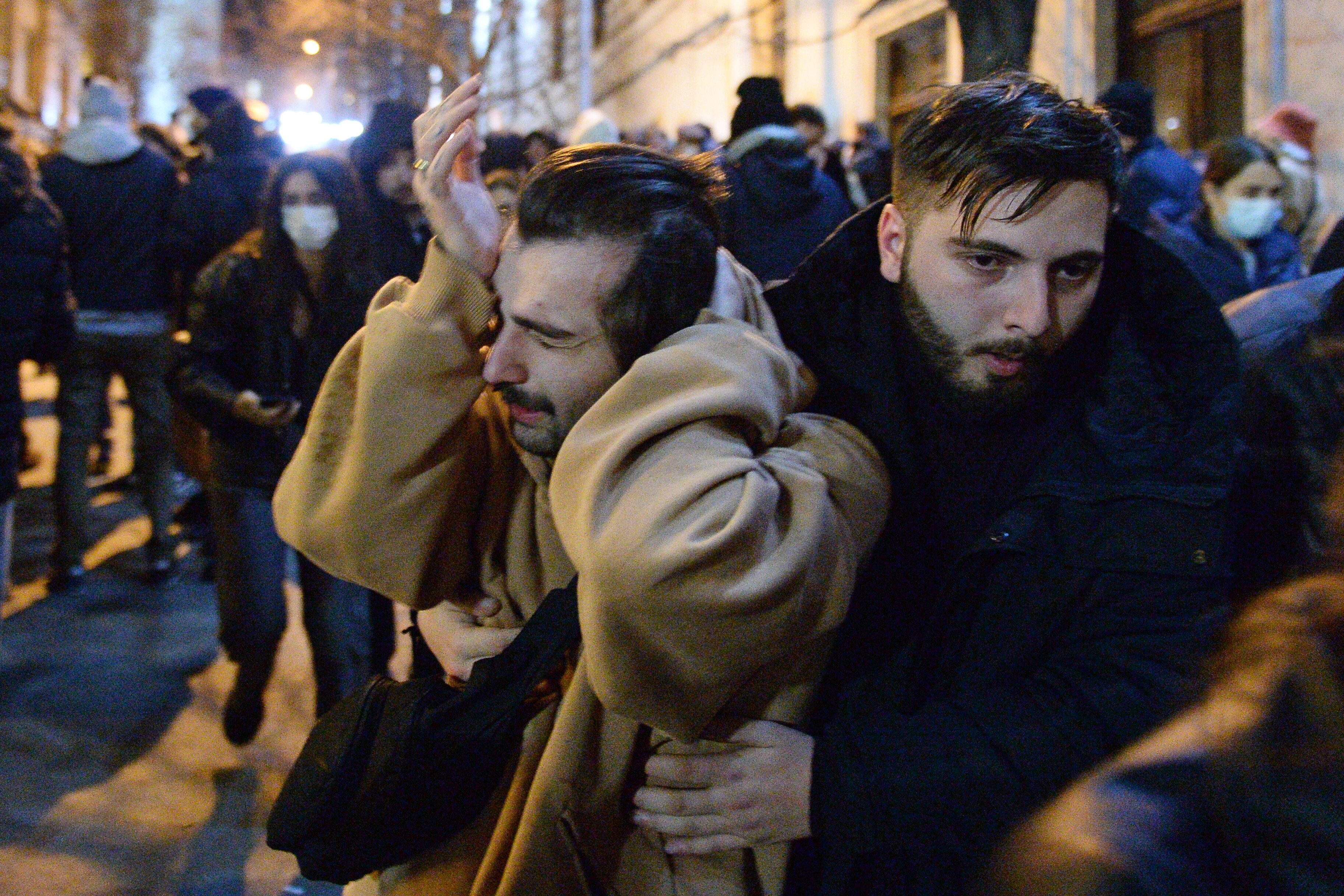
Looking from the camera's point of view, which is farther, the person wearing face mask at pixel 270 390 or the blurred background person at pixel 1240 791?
the person wearing face mask at pixel 270 390

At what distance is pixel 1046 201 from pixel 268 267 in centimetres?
294

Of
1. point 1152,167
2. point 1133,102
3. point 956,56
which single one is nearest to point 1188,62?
point 956,56

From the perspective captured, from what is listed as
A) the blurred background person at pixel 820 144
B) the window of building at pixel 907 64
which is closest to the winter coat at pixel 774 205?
the blurred background person at pixel 820 144

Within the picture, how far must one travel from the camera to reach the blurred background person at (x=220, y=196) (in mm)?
6102

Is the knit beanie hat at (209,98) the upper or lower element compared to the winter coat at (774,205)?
upper

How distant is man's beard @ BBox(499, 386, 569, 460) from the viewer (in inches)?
66.0

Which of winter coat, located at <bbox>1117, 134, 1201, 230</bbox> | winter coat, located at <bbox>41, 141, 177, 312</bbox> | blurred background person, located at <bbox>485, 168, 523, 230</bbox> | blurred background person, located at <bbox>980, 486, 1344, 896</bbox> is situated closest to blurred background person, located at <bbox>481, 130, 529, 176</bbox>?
blurred background person, located at <bbox>485, 168, 523, 230</bbox>

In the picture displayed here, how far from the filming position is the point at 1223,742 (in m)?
0.74

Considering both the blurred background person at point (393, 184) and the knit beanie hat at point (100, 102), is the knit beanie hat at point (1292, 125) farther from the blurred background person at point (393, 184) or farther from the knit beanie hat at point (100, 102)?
the knit beanie hat at point (100, 102)

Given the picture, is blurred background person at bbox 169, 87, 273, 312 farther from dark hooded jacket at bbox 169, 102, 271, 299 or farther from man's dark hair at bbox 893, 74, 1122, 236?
man's dark hair at bbox 893, 74, 1122, 236

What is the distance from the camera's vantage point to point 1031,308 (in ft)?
5.35

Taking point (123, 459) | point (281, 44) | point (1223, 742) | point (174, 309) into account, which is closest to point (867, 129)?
point (174, 309)

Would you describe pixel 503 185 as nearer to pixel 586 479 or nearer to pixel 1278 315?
pixel 1278 315

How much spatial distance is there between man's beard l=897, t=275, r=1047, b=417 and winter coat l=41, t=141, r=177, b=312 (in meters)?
5.58
